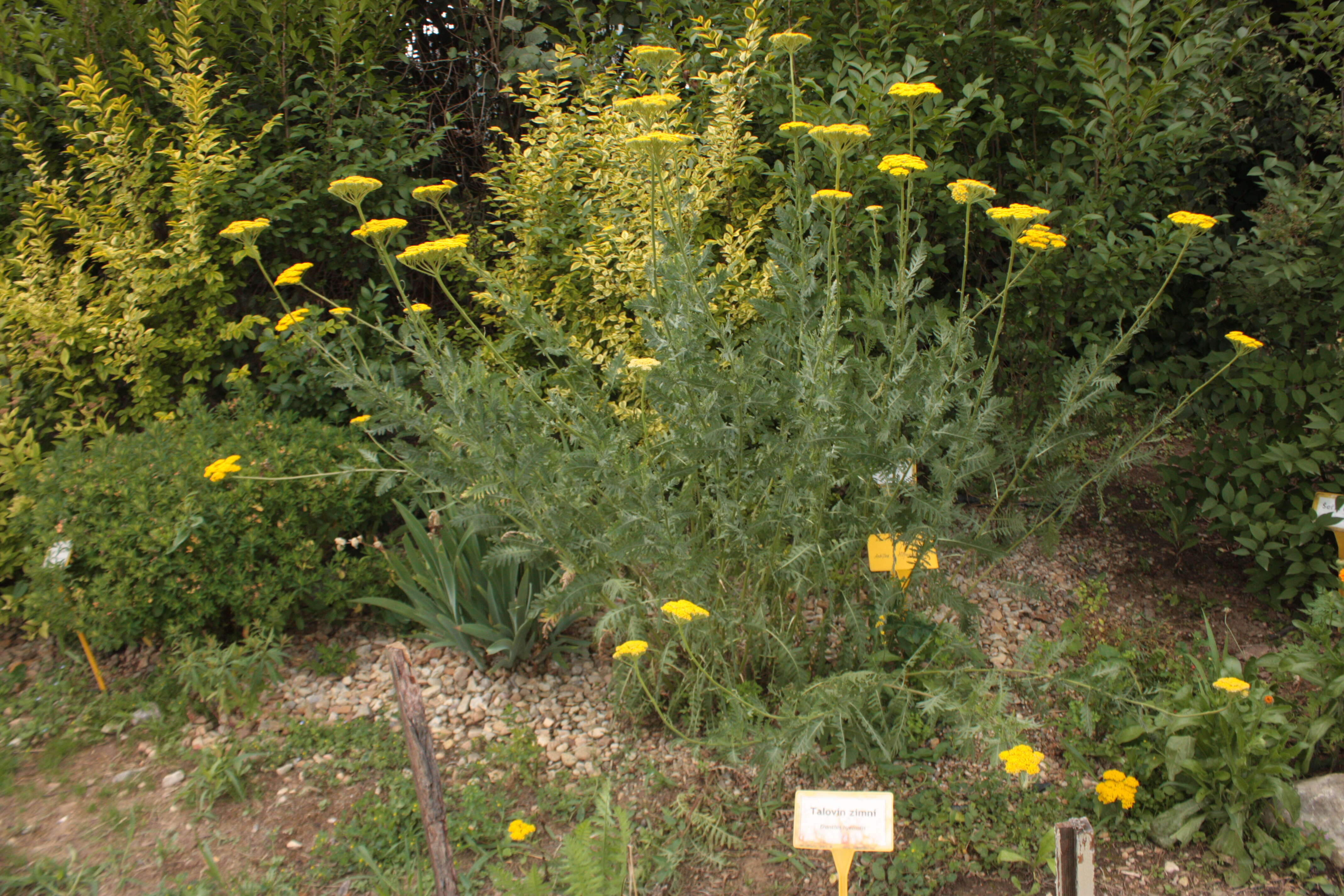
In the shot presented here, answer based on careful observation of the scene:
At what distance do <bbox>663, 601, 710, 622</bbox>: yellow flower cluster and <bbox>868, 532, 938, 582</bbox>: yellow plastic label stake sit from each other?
2.42ft

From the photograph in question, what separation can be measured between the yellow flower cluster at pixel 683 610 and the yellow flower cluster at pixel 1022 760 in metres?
0.67

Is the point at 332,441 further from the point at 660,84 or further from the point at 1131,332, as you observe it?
the point at 1131,332

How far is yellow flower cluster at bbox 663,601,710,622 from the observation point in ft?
5.38

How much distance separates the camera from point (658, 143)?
1987 millimetres

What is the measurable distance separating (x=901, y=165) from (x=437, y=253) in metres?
1.16

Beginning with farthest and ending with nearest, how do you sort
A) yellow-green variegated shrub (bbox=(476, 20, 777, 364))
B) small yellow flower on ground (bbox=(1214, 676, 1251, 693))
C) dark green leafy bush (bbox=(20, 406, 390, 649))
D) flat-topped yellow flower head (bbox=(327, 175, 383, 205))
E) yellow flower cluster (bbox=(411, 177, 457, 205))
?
yellow-green variegated shrub (bbox=(476, 20, 777, 364)), dark green leafy bush (bbox=(20, 406, 390, 649)), yellow flower cluster (bbox=(411, 177, 457, 205)), flat-topped yellow flower head (bbox=(327, 175, 383, 205)), small yellow flower on ground (bbox=(1214, 676, 1251, 693))

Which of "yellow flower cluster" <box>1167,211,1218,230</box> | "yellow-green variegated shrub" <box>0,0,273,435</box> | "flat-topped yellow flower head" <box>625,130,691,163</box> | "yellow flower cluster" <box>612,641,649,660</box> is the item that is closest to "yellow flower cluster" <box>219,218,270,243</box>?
"flat-topped yellow flower head" <box>625,130,691,163</box>

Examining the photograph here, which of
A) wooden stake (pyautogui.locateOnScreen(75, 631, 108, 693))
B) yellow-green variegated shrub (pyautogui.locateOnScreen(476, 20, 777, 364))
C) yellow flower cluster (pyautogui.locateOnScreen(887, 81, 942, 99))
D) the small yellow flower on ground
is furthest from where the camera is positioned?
yellow-green variegated shrub (pyautogui.locateOnScreen(476, 20, 777, 364))

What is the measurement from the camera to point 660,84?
3072 mm

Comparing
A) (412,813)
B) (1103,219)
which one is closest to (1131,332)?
(1103,219)

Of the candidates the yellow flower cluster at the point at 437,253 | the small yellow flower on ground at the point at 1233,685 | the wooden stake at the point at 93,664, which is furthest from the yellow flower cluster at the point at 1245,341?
the wooden stake at the point at 93,664

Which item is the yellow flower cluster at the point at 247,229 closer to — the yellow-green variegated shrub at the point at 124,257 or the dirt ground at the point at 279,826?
the yellow-green variegated shrub at the point at 124,257

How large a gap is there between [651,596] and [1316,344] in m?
2.45

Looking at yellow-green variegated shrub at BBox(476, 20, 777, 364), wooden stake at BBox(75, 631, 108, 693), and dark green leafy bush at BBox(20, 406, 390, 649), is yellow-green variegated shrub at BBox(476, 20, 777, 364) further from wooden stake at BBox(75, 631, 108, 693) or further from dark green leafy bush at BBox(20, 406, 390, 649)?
wooden stake at BBox(75, 631, 108, 693)
